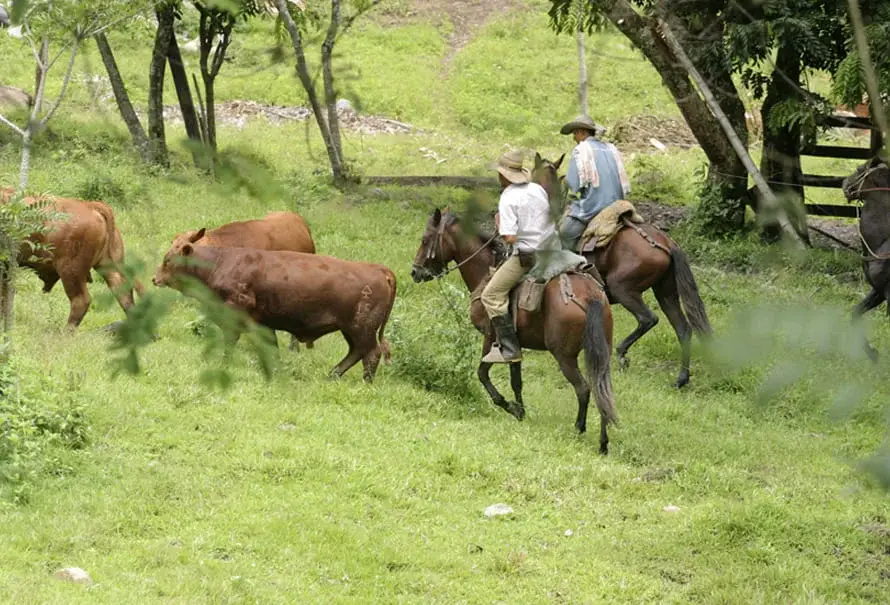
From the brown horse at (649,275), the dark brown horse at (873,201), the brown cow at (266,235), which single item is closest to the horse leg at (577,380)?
the brown horse at (649,275)

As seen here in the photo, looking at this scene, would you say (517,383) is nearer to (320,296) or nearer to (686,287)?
(320,296)

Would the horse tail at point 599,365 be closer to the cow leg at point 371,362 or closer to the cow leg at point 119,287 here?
the cow leg at point 371,362

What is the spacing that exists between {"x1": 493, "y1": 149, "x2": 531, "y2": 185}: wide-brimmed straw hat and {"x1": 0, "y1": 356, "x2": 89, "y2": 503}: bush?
11.9 ft

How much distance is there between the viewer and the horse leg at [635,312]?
1259 centimetres

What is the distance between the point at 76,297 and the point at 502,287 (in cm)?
450

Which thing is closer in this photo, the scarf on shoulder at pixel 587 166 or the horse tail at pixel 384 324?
the horse tail at pixel 384 324

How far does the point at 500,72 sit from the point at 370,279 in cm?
Answer: 2231

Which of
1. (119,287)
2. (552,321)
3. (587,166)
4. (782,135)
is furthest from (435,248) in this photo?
(119,287)

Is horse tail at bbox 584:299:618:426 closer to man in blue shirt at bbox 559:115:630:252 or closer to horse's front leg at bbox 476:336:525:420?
horse's front leg at bbox 476:336:525:420

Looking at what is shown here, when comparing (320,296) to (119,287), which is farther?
(320,296)

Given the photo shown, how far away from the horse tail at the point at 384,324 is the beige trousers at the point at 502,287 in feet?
3.63

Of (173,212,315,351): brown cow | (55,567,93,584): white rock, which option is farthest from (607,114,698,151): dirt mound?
(55,567,93,584): white rock

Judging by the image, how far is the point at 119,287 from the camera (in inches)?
120

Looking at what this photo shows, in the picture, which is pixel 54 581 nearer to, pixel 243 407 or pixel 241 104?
pixel 243 407
